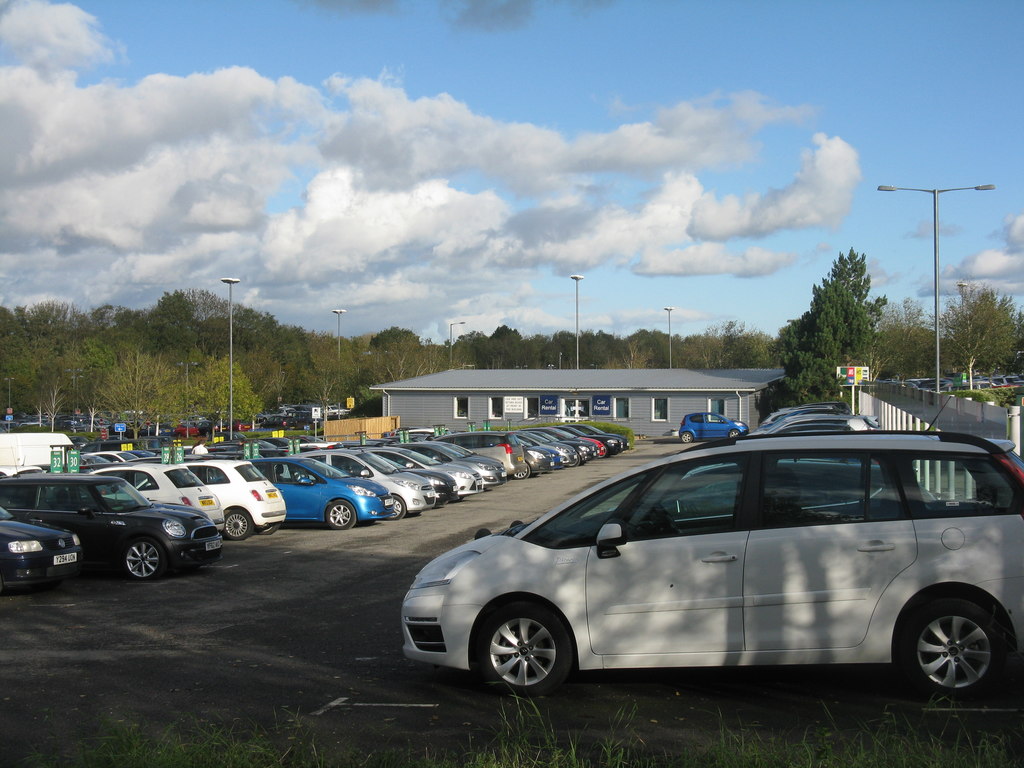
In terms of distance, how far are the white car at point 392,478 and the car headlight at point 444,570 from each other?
13758 millimetres

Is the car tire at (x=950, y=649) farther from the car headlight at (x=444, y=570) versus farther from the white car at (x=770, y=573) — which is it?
the car headlight at (x=444, y=570)

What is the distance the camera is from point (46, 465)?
92.1 feet

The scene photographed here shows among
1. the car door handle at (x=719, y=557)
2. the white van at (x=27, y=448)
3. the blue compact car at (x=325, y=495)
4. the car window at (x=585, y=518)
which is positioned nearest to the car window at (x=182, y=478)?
the blue compact car at (x=325, y=495)

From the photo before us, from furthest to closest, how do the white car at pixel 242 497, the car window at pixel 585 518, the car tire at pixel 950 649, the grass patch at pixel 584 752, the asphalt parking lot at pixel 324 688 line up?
the white car at pixel 242 497 < the car window at pixel 585 518 < the car tire at pixel 950 649 < the asphalt parking lot at pixel 324 688 < the grass patch at pixel 584 752

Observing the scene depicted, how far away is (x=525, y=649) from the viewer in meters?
7.00

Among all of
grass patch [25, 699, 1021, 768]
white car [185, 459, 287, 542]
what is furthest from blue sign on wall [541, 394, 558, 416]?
grass patch [25, 699, 1021, 768]

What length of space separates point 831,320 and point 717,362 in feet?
159

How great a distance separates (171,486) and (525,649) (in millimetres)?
12151

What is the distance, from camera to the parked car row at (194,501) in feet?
42.3

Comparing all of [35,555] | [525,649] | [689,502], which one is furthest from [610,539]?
[35,555]

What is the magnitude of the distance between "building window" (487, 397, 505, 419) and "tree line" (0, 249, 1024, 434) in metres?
8.84

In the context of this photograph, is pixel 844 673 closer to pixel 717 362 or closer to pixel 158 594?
pixel 158 594

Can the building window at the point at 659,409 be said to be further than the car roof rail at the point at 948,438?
Yes

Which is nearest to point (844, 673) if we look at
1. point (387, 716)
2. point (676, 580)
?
point (676, 580)
